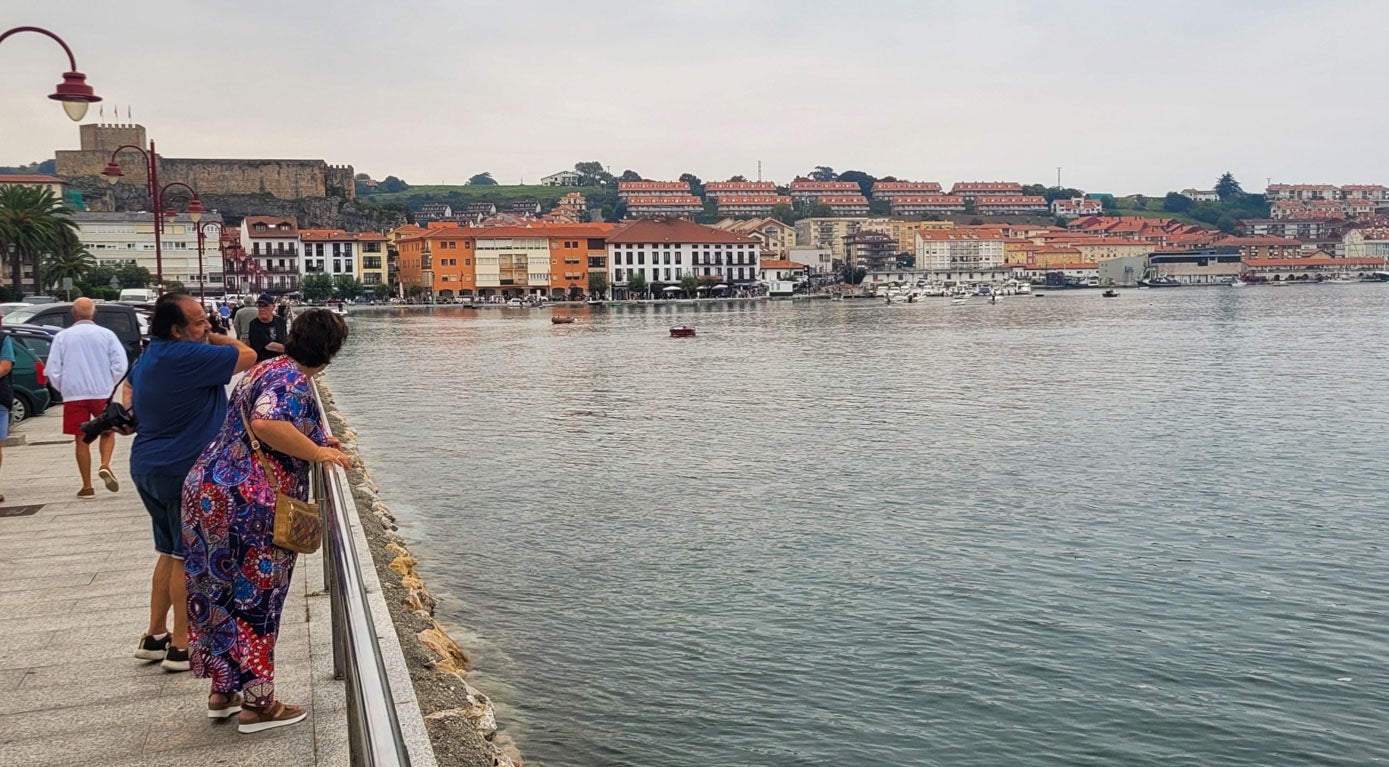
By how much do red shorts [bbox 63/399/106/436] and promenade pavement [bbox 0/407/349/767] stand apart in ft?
3.07

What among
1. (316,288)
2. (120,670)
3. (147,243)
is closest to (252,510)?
(120,670)

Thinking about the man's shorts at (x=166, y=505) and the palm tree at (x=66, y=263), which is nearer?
the man's shorts at (x=166, y=505)

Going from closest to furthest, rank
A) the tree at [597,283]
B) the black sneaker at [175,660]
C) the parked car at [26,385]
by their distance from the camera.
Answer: the black sneaker at [175,660]
the parked car at [26,385]
the tree at [597,283]

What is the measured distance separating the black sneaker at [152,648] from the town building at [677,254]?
14115cm

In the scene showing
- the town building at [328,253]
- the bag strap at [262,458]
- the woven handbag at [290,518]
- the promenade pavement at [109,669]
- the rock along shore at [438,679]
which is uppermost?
the town building at [328,253]

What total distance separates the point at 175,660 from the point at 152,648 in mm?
221

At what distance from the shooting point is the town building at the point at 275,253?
141m

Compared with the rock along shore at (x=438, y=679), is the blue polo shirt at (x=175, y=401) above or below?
above

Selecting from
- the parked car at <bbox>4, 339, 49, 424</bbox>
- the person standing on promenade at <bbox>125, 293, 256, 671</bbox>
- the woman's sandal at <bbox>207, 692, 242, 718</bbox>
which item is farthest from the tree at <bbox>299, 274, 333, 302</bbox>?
the woman's sandal at <bbox>207, 692, 242, 718</bbox>

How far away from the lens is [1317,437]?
80.5 feet

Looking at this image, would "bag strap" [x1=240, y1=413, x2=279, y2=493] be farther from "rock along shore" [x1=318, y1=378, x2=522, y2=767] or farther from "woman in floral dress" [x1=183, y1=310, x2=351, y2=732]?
"rock along shore" [x1=318, y1=378, x2=522, y2=767]

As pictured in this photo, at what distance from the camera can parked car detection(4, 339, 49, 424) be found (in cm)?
1792

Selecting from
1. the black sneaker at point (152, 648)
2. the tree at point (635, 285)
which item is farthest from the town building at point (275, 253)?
the black sneaker at point (152, 648)

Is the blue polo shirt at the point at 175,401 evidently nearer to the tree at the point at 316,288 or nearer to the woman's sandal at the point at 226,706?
the woman's sandal at the point at 226,706
